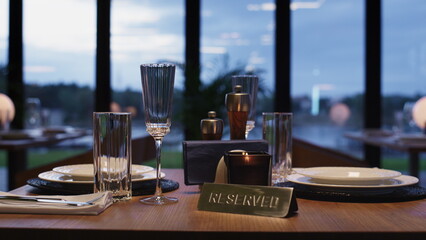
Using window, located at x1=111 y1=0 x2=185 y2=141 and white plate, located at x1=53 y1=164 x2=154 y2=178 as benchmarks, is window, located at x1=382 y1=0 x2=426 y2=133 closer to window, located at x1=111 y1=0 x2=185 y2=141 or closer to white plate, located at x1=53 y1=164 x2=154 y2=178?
window, located at x1=111 y1=0 x2=185 y2=141

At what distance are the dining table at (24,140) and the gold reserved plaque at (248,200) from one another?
1689 mm

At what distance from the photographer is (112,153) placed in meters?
1.09

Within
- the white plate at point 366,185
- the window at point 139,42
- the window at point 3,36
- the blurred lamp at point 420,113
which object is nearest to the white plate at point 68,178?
the white plate at point 366,185

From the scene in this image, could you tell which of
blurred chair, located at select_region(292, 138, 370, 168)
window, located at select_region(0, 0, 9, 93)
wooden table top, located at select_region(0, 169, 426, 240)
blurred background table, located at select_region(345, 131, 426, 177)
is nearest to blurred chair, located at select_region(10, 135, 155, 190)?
blurred chair, located at select_region(292, 138, 370, 168)

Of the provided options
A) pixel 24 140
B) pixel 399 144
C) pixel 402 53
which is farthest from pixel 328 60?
pixel 24 140

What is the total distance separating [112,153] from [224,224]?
354 mm

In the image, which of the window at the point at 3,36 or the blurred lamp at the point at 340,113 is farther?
the blurred lamp at the point at 340,113

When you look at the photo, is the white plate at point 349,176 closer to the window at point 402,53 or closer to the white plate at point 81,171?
the white plate at point 81,171

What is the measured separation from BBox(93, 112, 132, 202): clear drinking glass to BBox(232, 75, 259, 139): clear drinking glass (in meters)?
0.45

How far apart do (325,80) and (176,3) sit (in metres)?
1.71

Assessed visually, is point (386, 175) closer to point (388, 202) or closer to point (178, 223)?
point (388, 202)

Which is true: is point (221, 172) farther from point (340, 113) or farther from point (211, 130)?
point (340, 113)

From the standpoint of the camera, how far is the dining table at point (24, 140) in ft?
10.1

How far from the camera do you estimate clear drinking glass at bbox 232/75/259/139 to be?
4.78 ft
